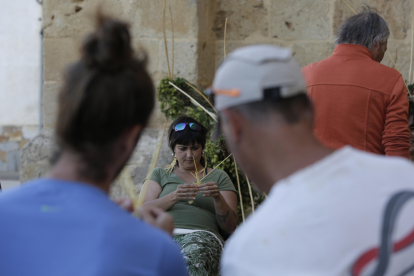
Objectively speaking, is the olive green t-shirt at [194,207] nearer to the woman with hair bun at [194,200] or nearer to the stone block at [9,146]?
the woman with hair bun at [194,200]

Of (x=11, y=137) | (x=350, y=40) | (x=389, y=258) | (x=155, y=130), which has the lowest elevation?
(x=11, y=137)

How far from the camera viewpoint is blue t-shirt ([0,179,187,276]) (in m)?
0.97

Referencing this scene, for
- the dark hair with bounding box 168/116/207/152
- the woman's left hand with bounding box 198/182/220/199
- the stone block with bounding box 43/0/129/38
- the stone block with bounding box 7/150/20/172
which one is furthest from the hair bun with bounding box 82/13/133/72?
the stone block with bounding box 7/150/20/172

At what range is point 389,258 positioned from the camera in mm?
944

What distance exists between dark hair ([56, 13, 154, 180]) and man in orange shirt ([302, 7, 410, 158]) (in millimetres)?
1537

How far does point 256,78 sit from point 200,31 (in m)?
3.22

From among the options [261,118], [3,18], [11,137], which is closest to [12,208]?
[261,118]

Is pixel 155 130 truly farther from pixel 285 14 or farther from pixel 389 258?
pixel 389 258

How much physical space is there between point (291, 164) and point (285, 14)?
11.4ft

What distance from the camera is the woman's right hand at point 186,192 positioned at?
2.83 metres

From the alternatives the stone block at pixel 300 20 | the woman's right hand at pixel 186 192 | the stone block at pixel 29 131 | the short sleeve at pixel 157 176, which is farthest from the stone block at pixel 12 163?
the woman's right hand at pixel 186 192

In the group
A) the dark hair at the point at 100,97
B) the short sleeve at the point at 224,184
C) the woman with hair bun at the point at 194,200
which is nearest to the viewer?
the dark hair at the point at 100,97

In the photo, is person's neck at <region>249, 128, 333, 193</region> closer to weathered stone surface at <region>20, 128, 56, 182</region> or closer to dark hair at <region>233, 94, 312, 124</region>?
dark hair at <region>233, 94, 312, 124</region>

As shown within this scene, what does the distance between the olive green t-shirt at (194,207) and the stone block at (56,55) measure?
1.80 meters
